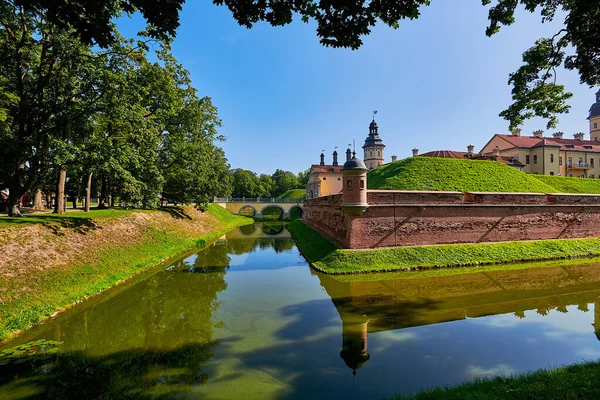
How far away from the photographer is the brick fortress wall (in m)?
14.8

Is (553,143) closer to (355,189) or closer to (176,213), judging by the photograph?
(355,189)

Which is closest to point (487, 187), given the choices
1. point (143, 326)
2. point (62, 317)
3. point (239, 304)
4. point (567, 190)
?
point (567, 190)

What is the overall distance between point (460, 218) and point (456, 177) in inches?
322

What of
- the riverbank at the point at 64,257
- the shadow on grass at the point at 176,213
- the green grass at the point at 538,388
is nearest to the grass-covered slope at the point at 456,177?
the riverbank at the point at 64,257

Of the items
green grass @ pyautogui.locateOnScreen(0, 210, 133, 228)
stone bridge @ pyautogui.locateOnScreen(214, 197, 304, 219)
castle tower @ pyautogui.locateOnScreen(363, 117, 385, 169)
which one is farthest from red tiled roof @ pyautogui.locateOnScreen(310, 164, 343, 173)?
green grass @ pyautogui.locateOnScreen(0, 210, 133, 228)

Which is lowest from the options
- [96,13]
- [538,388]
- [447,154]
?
[538,388]

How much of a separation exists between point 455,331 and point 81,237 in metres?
14.6

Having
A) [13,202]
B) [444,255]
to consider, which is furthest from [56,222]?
[444,255]

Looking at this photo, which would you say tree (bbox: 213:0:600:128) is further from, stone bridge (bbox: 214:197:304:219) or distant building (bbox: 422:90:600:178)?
stone bridge (bbox: 214:197:304:219)

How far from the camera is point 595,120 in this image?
4662 centimetres

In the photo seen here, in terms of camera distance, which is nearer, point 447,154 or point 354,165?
point 354,165

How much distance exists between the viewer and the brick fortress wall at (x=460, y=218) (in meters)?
14.8

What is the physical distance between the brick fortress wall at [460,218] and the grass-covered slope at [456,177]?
14.6 ft

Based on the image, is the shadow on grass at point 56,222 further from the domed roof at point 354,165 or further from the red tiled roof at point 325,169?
the red tiled roof at point 325,169
